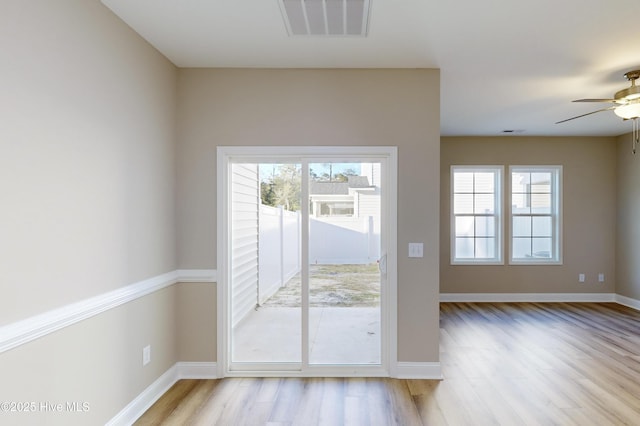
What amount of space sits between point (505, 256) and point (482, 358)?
290 centimetres

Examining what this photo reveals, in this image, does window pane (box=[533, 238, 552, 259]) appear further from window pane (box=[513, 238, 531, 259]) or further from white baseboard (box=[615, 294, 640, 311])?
white baseboard (box=[615, 294, 640, 311])

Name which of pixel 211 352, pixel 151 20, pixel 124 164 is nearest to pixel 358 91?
pixel 151 20

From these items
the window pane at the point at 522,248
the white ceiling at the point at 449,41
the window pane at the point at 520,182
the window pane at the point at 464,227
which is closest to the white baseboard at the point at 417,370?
the white ceiling at the point at 449,41

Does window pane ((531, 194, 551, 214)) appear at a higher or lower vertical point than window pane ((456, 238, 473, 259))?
higher

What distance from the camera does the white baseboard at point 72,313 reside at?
1.61 metres

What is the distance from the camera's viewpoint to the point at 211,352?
322 centimetres

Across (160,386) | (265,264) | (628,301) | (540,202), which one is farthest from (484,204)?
(160,386)

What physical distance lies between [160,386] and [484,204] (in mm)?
5427

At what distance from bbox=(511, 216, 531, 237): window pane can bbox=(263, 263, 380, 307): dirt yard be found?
13.1ft

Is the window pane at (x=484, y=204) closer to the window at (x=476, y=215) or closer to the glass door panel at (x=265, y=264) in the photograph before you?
the window at (x=476, y=215)

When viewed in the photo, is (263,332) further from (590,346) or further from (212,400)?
(590,346)

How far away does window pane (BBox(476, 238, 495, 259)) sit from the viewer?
618 cm

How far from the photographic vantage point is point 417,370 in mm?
3180

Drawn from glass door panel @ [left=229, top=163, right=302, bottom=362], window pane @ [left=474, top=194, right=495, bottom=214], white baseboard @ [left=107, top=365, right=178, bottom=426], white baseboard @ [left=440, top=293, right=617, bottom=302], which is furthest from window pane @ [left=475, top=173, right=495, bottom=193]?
white baseboard @ [left=107, top=365, right=178, bottom=426]
